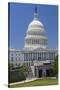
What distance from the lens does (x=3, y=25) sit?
295 centimetres

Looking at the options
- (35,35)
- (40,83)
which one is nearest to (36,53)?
(35,35)

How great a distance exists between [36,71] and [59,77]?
1.17 ft

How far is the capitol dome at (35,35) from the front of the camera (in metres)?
3.00

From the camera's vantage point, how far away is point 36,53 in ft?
9.92

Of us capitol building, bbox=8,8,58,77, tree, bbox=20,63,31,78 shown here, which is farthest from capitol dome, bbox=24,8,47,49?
tree, bbox=20,63,31,78

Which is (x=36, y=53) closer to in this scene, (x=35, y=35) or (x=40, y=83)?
(x=35, y=35)

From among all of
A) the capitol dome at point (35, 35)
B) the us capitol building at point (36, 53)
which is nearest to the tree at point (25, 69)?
the us capitol building at point (36, 53)

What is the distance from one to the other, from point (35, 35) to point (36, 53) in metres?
0.25

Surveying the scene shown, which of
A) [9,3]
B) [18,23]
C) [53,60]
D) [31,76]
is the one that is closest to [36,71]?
[31,76]

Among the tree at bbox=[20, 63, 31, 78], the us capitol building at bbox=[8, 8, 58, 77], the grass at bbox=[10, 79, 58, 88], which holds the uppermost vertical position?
the us capitol building at bbox=[8, 8, 58, 77]

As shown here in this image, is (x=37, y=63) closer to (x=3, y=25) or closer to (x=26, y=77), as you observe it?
(x=26, y=77)

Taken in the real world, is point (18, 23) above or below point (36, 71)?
above

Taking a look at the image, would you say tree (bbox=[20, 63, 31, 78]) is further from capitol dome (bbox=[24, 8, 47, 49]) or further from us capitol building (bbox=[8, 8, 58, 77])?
capitol dome (bbox=[24, 8, 47, 49])

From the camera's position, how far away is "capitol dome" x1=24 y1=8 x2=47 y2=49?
3002 millimetres
